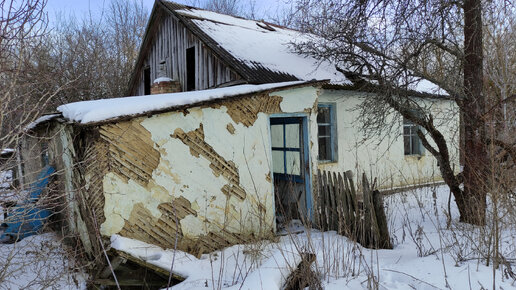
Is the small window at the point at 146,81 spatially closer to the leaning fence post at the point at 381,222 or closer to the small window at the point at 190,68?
the small window at the point at 190,68

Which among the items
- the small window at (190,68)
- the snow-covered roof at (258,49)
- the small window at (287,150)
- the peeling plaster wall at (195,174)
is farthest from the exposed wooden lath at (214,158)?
the small window at (190,68)

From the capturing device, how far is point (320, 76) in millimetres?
7938

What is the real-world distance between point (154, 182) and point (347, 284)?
2452mm

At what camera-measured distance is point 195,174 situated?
445cm

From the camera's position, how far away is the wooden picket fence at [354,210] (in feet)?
14.6

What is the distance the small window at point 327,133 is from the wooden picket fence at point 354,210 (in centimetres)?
294

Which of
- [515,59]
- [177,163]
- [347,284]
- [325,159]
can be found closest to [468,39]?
[325,159]

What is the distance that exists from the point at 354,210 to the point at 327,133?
11.8ft

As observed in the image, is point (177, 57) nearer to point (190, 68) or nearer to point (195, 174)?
point (190, 68)

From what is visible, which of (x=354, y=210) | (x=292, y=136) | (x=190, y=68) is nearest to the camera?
(x=354, y=210)

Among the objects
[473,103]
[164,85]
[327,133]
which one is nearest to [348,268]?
[473,103]

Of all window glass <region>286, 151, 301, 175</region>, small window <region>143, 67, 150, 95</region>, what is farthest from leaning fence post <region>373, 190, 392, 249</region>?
small window <region>143, 67, 150, 95</region>

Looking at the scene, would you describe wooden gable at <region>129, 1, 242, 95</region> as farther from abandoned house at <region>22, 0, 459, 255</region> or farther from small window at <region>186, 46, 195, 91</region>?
abandoned house at <region>22, 0, 459, 255</region>

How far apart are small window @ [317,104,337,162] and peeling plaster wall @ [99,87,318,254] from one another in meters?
2.90
